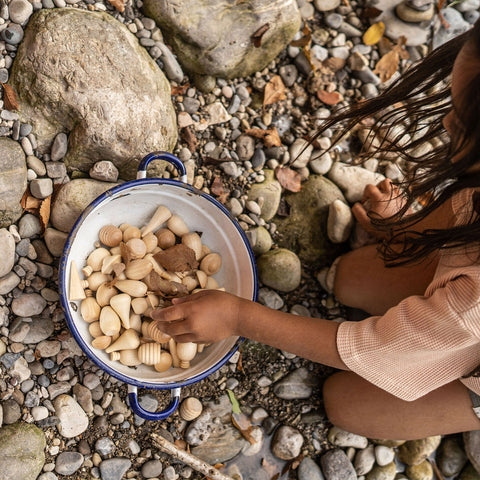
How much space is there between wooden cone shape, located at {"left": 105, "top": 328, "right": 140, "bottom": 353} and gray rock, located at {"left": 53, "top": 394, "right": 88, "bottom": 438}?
193mm

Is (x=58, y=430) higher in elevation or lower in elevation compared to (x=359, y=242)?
lower

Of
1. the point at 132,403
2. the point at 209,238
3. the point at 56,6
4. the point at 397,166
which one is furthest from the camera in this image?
the point at 397,166

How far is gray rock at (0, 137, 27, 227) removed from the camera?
1.19m

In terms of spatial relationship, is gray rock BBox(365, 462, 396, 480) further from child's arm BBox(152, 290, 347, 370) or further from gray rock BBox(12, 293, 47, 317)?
gray rock BBox(12, 293, 47, 317)

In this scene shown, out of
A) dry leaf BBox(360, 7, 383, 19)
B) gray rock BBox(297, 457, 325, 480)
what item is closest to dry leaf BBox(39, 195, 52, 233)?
gray rock BBox(297, 457, 325, 480)

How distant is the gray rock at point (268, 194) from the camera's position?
150cm

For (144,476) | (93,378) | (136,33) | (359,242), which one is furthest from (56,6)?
(144,476)

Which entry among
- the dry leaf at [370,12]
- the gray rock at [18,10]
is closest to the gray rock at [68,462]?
the gray rock at [18,10]

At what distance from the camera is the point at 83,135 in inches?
49.0

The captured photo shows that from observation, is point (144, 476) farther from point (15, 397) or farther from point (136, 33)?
point (136, 33)

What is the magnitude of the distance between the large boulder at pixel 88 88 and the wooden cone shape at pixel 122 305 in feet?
1.16

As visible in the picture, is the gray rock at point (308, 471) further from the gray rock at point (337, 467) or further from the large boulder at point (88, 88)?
the large boulder at point (88, 88)

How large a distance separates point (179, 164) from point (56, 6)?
497 mm

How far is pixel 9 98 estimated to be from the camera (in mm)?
1203
